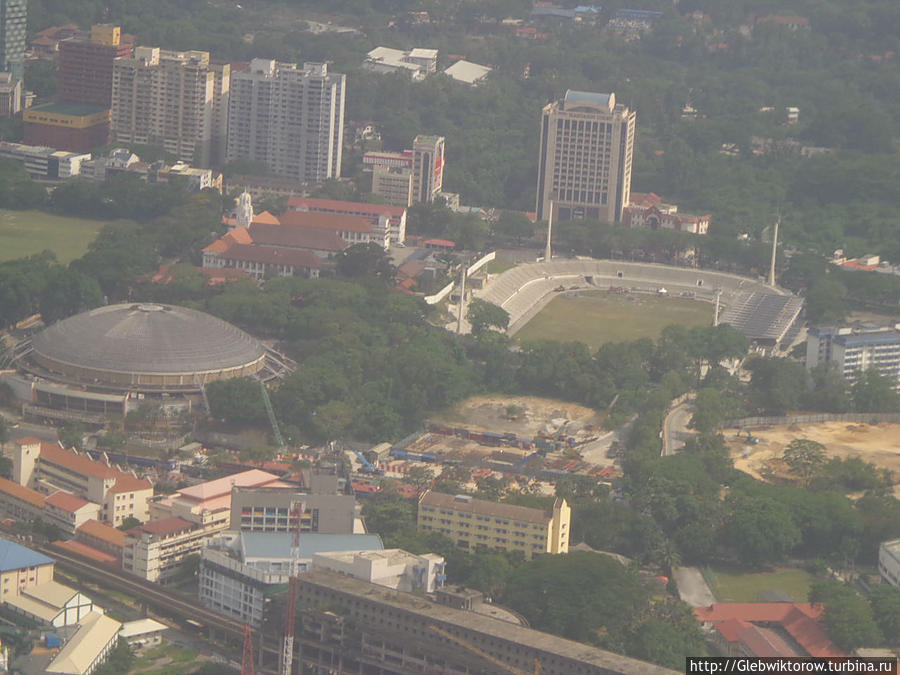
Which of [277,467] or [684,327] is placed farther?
[684,327]

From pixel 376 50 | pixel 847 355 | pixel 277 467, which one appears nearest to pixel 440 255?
pixel 847 355

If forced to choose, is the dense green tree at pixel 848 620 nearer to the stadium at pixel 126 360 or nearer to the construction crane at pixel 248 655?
the construction crane at pixel 248 655

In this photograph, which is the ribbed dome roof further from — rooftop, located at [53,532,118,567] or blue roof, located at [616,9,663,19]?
blue roof, located at [616,9,663,19]

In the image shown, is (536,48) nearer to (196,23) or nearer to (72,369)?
(196,23)

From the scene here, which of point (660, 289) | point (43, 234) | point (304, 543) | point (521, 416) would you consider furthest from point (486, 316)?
point (304, 543)

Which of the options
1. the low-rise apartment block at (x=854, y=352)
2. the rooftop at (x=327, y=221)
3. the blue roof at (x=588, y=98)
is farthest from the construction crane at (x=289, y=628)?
the blue roof at (x=588, y=98)

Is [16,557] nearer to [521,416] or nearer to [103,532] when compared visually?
[103,532]
